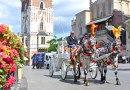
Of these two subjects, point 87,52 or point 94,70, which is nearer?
point 87,52

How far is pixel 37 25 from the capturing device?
61062 millimetres

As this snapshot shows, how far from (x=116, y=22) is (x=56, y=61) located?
36.6m

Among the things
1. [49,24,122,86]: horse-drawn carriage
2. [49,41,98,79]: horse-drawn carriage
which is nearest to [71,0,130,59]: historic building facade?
[49,41,98,79]: horse-drawn carriage

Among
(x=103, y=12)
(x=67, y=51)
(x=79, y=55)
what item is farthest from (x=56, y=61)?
(x=103, y=12)

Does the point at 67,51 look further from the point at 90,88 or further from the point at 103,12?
the point at 103,12

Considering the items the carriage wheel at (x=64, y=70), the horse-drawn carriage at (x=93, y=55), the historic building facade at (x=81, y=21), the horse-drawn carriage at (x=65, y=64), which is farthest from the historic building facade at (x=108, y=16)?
the horse-drawn carriage at (x=93, y=55)

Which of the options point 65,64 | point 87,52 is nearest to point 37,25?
point 65,64

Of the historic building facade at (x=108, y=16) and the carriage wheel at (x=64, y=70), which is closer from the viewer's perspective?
the carriage wheel at (x=64, y=70)

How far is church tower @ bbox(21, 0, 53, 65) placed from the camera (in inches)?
2384

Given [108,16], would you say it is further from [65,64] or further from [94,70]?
[65,64]

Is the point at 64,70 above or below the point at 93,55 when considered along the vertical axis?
below

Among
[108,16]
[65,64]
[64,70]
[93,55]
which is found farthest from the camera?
[108,16]

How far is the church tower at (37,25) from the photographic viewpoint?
6056cm

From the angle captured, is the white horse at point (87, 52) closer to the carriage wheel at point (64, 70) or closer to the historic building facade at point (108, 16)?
the carriage wheel at point (64, 70)
